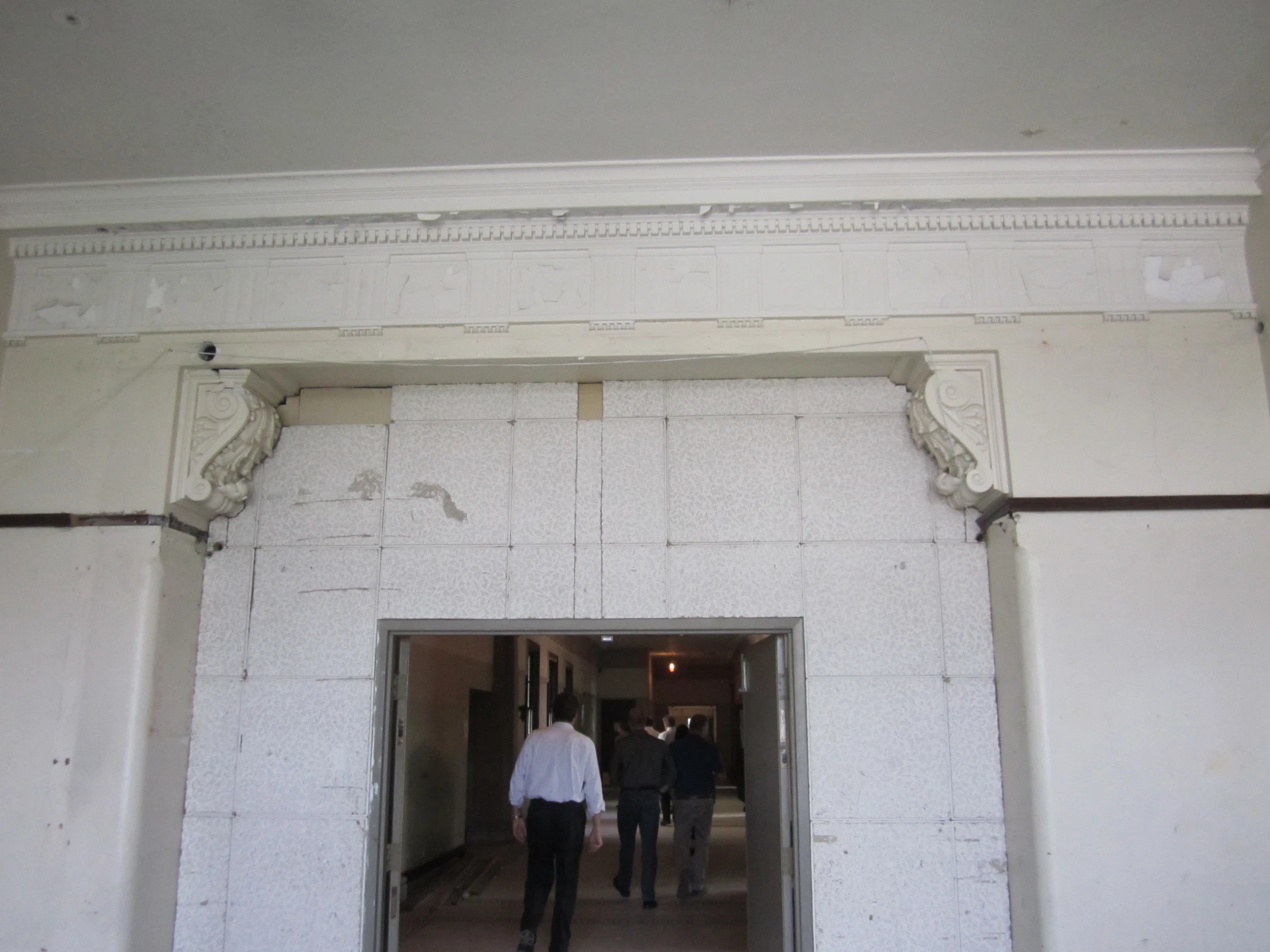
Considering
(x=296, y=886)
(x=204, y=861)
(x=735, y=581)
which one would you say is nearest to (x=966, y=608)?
(x=735, y=581)

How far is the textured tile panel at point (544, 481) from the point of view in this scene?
3982mm

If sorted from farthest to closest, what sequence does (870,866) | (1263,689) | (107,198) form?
(107,198) < (870,866) < (1263,689)

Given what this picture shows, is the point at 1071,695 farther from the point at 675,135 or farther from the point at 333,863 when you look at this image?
the point at 333,863

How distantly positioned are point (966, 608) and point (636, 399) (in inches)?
64.3

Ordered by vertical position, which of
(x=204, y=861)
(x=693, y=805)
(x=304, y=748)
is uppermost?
(x=304, y=748)

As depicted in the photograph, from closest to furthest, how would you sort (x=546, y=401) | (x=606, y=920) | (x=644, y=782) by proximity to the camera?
1. (x=546, y=401)
2. (x=606, y=920)
3. (x=644, y=782)

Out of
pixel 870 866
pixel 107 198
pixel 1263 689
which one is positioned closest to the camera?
pixel 1263 689

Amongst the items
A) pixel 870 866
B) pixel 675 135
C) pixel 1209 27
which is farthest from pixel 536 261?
pixel 870 866

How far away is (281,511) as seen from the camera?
4074mm

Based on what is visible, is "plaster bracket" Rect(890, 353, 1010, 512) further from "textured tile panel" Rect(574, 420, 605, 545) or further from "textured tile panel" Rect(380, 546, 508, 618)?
"textured tile panel" Rect(380, 546, 508, 618)

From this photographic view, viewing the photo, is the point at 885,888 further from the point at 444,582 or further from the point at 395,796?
the point at 444,582

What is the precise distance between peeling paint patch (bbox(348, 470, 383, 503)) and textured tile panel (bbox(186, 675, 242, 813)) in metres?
0.91

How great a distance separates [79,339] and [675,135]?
104 inches

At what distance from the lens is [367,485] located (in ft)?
13.4
